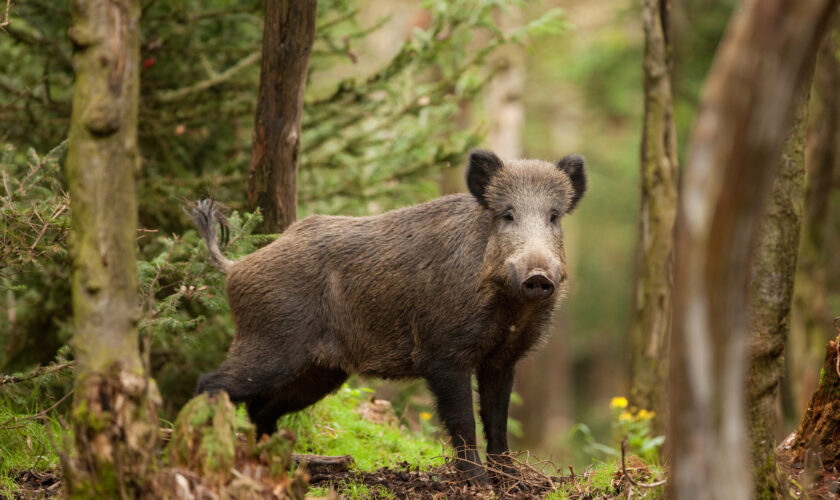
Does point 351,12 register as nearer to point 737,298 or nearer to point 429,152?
point 429,152

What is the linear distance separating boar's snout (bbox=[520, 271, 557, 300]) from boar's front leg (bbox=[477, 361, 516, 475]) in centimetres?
88

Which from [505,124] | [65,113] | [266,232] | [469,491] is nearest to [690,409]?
[469,491]

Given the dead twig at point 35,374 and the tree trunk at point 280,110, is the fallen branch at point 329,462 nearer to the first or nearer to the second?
the dead twig at point 35,374

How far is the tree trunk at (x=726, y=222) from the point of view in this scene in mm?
2346

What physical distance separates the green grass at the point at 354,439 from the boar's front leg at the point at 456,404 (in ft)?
2.71

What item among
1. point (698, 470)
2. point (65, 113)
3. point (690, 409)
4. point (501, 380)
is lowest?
point (501, 380)

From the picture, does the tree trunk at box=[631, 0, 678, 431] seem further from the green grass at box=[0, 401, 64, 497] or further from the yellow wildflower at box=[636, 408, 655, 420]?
the green grass at box=[0, 401, 64, 497]

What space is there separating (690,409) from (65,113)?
696cm

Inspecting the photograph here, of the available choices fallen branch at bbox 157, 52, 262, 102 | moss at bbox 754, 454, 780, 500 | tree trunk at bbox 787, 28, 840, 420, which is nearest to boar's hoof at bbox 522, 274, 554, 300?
moss at bbox 754, 454, 780, 500

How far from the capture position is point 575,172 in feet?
18.7

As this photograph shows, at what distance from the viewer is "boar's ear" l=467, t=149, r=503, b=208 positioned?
5.45m

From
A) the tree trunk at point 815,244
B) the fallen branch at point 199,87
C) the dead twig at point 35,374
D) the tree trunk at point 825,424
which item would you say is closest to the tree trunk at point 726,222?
the tree trunk at point 825,424

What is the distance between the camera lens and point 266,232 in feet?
21.0

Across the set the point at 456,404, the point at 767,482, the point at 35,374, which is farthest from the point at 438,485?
the point at 35,374
